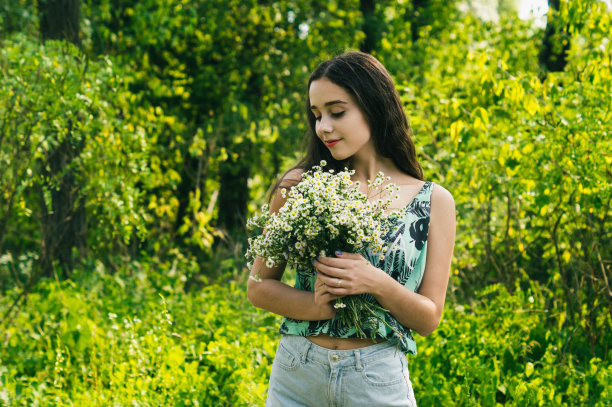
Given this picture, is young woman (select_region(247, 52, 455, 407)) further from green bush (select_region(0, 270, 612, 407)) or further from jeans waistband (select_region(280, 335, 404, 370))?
green bush (select_region(0, 270, 612, 407))

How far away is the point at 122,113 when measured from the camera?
752cm

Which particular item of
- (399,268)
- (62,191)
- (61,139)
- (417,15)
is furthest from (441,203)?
(417,15)

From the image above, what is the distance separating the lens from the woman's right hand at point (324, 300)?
6.17 ft

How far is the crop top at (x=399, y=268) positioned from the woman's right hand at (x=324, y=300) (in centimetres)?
Result: 6

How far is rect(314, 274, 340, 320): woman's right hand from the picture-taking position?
1.88 m

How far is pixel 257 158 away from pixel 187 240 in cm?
229

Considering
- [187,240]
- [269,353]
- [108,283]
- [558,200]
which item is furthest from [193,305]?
[558,200]

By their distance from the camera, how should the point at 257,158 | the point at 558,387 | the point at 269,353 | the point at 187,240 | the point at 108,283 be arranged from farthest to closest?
the point at 257,158 < the point at 187,240 < the point at 108,283 < the point at 269,353 < the point at 558,387

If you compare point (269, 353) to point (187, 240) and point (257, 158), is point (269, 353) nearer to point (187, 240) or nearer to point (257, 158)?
point (187, 240)

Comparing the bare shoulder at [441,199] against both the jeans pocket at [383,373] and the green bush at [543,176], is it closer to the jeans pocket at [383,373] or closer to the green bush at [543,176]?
the jeans pocket at [383,373]

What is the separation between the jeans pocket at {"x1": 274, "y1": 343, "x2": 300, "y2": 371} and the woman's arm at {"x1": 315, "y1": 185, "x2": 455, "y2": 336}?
28 cm

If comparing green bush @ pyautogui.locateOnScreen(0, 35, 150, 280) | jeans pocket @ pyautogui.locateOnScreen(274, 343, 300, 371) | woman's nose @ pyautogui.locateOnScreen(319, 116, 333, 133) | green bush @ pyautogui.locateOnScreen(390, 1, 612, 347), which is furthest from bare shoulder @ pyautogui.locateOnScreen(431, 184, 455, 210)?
green bush @ pyautogui.locateOnScreen(0, 35, 150, 280)

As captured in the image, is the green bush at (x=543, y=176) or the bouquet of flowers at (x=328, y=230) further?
the green bush at (x=543, y=176)

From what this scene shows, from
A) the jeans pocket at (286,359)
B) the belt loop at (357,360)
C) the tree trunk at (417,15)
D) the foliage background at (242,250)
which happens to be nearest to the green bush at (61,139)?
the foliage background at (242,250)
